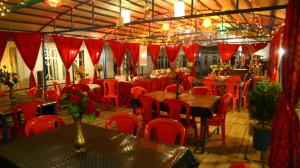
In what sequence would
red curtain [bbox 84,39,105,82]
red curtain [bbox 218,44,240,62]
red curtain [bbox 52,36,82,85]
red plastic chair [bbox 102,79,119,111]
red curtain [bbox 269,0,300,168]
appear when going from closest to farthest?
1. red curtain [bbox 269,0,300,168]
2. red plastic chair [bbox 102,79,119,111]
3. red curtain [bbox 52,36,82,85]
4. red curtain [bbox 84,39,105,82]
5. red curtain [bbox 218,44,240,62]

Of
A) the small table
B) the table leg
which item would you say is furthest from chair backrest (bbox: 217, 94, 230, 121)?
the table leg

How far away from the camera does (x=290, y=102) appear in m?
2.28

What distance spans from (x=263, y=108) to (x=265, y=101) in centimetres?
12

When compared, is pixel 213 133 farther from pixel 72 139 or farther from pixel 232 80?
pixel 72 139

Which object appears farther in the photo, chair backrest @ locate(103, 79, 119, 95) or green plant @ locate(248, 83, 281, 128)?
chair backrest @ locate(103, 79, 119, 95)

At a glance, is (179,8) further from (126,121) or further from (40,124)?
(40,124)

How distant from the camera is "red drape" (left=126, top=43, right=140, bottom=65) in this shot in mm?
10137

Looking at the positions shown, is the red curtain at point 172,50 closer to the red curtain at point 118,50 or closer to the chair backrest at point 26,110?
the red curtain at point 118,50

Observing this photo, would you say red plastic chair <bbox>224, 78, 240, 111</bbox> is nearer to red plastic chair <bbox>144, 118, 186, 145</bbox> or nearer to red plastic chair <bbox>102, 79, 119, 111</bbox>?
red plastic chair <bbox>102, 79, 119, 111</bbox>

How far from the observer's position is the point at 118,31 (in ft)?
32.7

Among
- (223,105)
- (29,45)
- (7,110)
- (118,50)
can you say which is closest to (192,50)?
(118,50)

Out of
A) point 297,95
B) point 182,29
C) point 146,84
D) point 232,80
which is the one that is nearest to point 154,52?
point 182,29

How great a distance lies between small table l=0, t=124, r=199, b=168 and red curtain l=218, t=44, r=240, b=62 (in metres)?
9.74

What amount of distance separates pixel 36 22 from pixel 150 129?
639 centimetres
